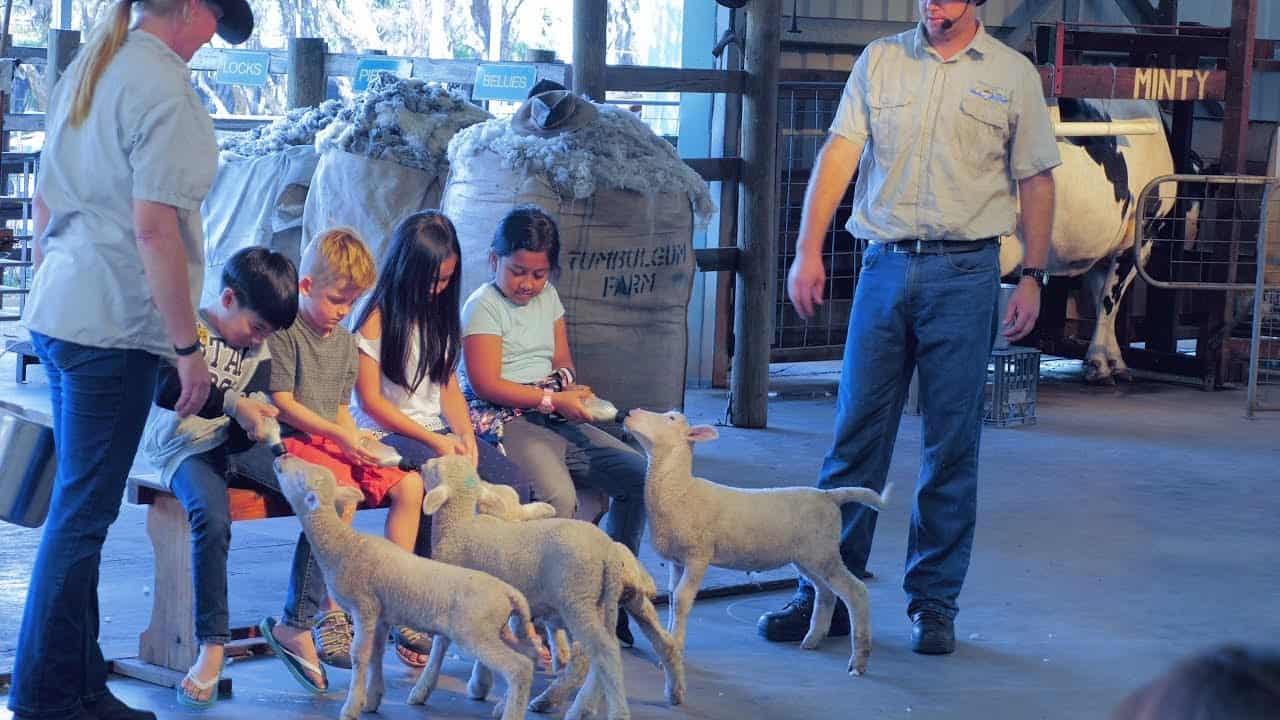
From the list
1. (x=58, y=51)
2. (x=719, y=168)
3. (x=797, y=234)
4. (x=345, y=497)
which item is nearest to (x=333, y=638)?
(x=345, y=497)

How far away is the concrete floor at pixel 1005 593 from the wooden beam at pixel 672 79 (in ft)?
5.36

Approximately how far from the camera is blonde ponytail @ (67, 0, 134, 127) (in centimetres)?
293

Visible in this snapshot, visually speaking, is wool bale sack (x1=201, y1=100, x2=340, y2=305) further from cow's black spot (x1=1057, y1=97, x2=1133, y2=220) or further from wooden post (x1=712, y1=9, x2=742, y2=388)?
cow's black spot (x1=1057, y1=97, x2=1133, y2=220)

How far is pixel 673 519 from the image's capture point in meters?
3.74

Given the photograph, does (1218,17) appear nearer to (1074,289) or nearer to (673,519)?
(1074,289)

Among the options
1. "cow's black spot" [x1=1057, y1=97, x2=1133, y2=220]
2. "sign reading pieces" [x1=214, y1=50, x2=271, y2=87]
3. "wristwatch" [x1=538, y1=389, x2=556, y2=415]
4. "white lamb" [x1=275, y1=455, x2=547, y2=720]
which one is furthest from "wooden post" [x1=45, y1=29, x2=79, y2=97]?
"cow's black spot" [x1=1057, y1=97, x2=1133, y2=220]

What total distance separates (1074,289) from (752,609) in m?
6.36

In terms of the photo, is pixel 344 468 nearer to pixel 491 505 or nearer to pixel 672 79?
pixel 491 505

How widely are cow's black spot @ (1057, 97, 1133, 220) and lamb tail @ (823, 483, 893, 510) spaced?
234 inches

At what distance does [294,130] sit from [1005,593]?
3.75 meters

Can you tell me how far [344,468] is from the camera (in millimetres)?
3680

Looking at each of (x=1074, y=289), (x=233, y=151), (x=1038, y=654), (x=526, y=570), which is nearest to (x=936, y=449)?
(x=1038, y=654)

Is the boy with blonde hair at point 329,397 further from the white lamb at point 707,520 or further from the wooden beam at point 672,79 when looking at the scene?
the wooden beam at point 672,79

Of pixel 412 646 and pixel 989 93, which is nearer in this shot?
pixel 412 646
